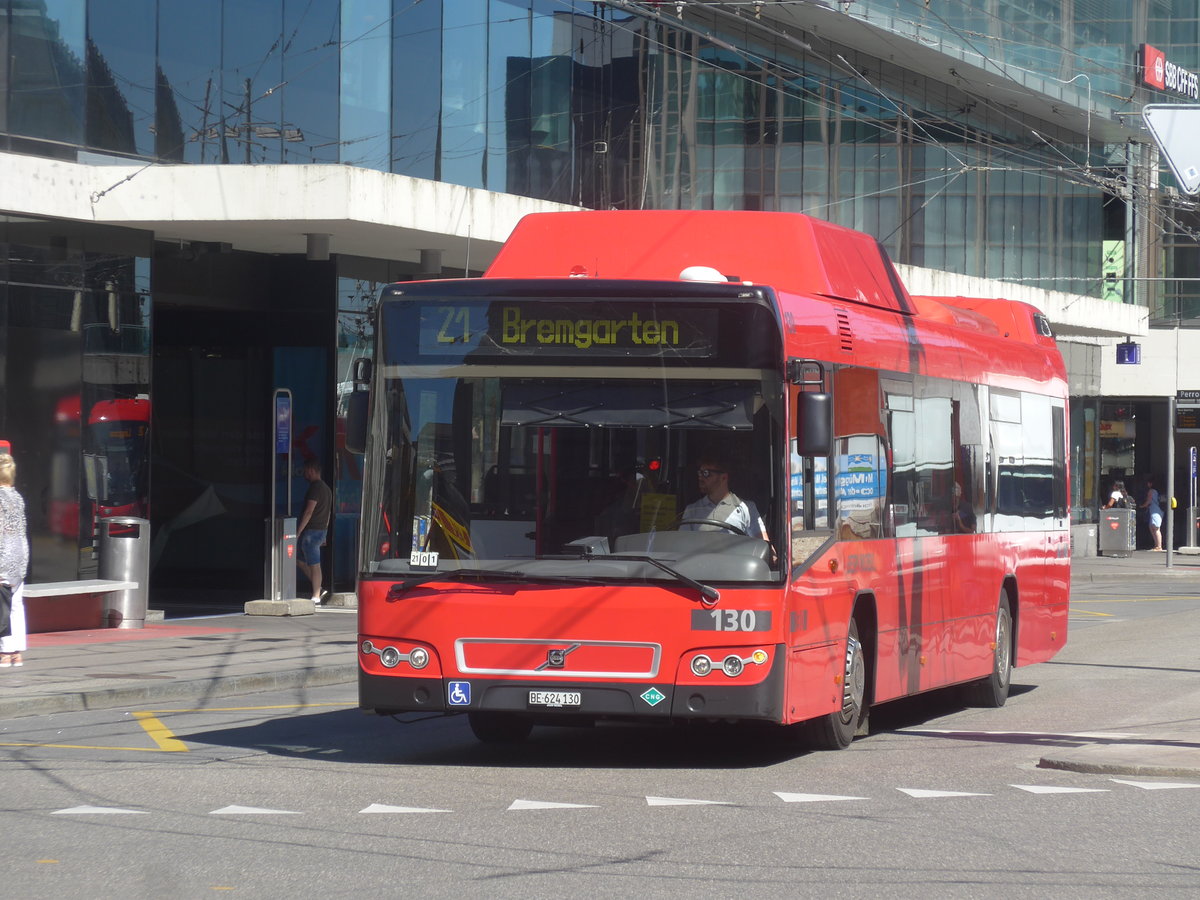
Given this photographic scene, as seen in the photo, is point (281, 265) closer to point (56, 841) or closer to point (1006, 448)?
point (1006, 448)

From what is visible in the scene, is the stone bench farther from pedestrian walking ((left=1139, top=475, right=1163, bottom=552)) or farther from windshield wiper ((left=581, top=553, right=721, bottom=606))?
pedestrian walking ((left=1139, top=475, right=1163, bottom=552))

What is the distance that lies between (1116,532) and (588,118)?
66.4 ft

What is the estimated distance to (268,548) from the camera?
2211cm

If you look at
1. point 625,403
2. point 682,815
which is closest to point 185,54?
point 625,403

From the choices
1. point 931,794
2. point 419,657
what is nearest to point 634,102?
point 419,657

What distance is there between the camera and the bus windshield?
9.77 m

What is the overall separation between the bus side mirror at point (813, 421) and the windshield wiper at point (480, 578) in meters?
1.30

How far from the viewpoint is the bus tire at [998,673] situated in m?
14.1

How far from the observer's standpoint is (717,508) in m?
9.75

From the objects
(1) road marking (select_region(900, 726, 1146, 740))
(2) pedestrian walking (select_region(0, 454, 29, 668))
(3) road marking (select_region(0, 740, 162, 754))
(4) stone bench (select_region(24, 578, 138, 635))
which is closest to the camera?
(3) road marking (select_region(0, 740, 162, 754))

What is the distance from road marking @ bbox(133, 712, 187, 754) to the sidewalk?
0.66 meters

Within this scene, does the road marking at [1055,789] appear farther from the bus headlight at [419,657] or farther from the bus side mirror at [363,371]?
the bus side mirror at [363,371]

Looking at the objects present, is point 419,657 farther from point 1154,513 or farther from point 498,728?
point 1154,513

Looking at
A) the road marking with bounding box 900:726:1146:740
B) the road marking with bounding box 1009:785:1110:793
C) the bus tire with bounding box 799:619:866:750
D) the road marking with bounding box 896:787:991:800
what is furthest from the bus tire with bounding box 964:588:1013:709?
the road marking with bounding box 896:787:991:800
